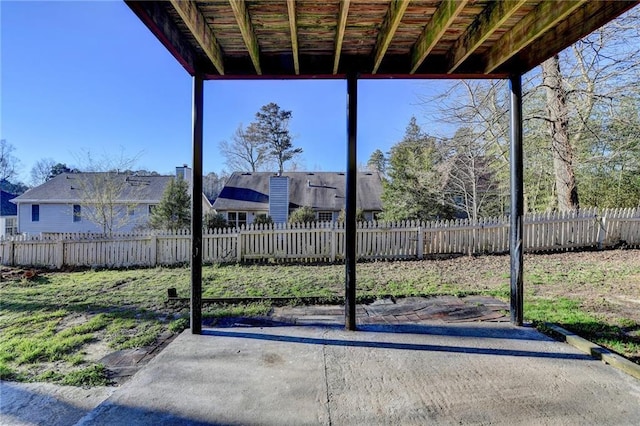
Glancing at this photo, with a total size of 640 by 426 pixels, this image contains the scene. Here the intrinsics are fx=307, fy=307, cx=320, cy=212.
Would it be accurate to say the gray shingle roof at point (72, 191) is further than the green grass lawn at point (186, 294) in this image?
Yes

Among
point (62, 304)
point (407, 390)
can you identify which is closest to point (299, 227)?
point (62, 304)

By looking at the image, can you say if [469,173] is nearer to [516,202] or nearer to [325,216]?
[325,216]

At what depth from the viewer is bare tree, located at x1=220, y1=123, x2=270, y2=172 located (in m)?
24.4

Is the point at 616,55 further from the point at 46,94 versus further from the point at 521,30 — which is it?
the point at 46,94

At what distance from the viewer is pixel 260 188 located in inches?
695

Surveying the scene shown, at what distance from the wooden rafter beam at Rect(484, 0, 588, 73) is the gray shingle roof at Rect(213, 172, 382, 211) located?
1381cm

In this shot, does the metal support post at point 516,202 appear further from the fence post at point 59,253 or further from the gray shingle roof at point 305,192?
the gray shingle roof at point 305,192

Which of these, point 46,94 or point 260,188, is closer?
point 46,94

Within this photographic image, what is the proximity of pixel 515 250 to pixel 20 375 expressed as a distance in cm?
447

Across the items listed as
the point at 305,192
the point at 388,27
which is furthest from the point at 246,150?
the point at 388,27

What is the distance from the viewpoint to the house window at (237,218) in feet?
54.6

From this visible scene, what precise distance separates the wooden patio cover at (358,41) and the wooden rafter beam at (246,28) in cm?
1

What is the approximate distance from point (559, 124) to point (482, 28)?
789 cm

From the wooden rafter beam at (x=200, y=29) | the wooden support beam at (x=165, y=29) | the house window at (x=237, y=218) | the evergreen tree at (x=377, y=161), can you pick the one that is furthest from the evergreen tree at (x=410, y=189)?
the evergreen tree at (x=377, y=161)
